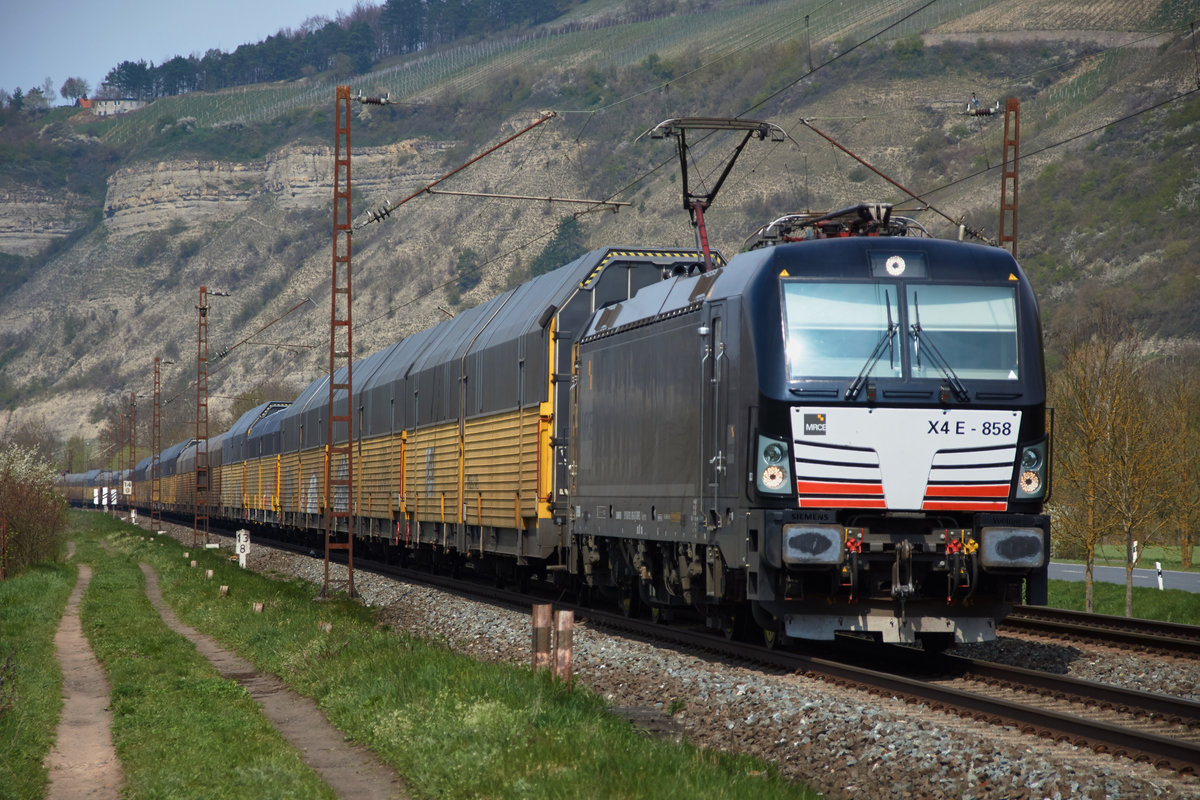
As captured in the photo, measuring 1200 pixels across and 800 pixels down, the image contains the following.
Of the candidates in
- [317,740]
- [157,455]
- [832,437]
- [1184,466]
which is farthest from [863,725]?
[157,455]

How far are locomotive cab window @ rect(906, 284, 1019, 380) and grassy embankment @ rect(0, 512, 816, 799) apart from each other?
4.59 metres

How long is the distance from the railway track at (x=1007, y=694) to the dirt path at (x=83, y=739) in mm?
6342

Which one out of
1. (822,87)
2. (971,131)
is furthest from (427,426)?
(822,87)

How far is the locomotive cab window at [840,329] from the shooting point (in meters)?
12.6

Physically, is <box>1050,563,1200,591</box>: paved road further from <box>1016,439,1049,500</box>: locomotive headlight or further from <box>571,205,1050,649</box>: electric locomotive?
<box>571,205,1050,649</box>: electric locomotive

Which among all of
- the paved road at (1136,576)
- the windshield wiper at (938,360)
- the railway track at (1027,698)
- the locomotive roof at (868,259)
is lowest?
the paved road at (1136,576)

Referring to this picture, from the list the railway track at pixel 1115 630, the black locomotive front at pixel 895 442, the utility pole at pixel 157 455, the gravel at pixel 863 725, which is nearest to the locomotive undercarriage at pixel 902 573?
the black locomotive front at pixel 895 442

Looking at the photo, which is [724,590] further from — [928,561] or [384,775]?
[384,775]

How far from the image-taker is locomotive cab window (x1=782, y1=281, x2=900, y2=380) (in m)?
12.6

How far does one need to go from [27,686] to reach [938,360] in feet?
32.0

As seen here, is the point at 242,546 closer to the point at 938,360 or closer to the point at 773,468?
the point at 773,468

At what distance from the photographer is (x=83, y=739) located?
11.5 metres

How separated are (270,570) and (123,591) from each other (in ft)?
23.9

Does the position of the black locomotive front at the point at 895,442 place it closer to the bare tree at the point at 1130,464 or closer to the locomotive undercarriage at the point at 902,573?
the locomotive undercarriage at the point at 902,573
